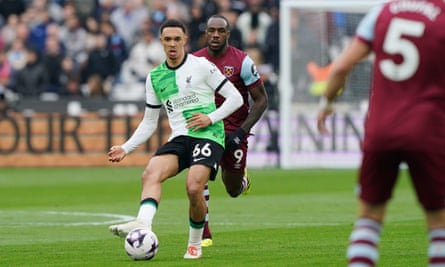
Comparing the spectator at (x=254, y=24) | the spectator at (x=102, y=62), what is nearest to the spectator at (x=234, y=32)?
the spectator at (x=254, y=24)

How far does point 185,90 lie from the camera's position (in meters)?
11.5

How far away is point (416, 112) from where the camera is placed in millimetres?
7523

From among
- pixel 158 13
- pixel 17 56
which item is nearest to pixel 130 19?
pixel 158 13

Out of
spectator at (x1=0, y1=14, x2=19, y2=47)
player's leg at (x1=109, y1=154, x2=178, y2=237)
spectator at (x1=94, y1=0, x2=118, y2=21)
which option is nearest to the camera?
player's leg at (x1=109, y1=154, x2=178, y2=237)

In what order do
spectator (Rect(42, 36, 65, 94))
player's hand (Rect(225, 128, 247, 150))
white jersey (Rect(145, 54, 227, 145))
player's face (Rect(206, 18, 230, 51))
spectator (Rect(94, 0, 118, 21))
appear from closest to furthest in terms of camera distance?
white jersey (Rect(145, 54, 227, 145)) → player's hand (Rect(225, 128, 247, 150)) → player's face (Rect(206, 18, 230, 51)) → spectator (Rect(42, 36, 65, 94)) → spectator (Rect(94, 0, 118, 21))

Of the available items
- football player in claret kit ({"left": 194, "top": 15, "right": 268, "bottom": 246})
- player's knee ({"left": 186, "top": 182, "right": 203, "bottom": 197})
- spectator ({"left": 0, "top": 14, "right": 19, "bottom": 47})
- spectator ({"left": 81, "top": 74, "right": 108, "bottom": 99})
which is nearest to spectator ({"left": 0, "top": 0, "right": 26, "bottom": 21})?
spectator ({"left": 0, "top": 14, "right": 19, "bottom": 47})

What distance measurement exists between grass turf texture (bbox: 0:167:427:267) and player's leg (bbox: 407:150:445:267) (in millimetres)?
2720

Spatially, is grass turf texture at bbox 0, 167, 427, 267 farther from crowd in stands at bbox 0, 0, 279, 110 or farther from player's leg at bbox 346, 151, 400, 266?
crowd in stands at bbox 0, 0, 279, 110

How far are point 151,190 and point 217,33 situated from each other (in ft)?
8.85

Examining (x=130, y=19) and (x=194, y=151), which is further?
(x=130, y=19)

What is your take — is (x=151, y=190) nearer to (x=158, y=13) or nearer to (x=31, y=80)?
(x=31, y=80)

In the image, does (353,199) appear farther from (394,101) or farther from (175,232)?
(394,101)

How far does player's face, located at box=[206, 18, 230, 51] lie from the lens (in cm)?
1295

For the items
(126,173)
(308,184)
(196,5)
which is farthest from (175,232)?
(196,5)
